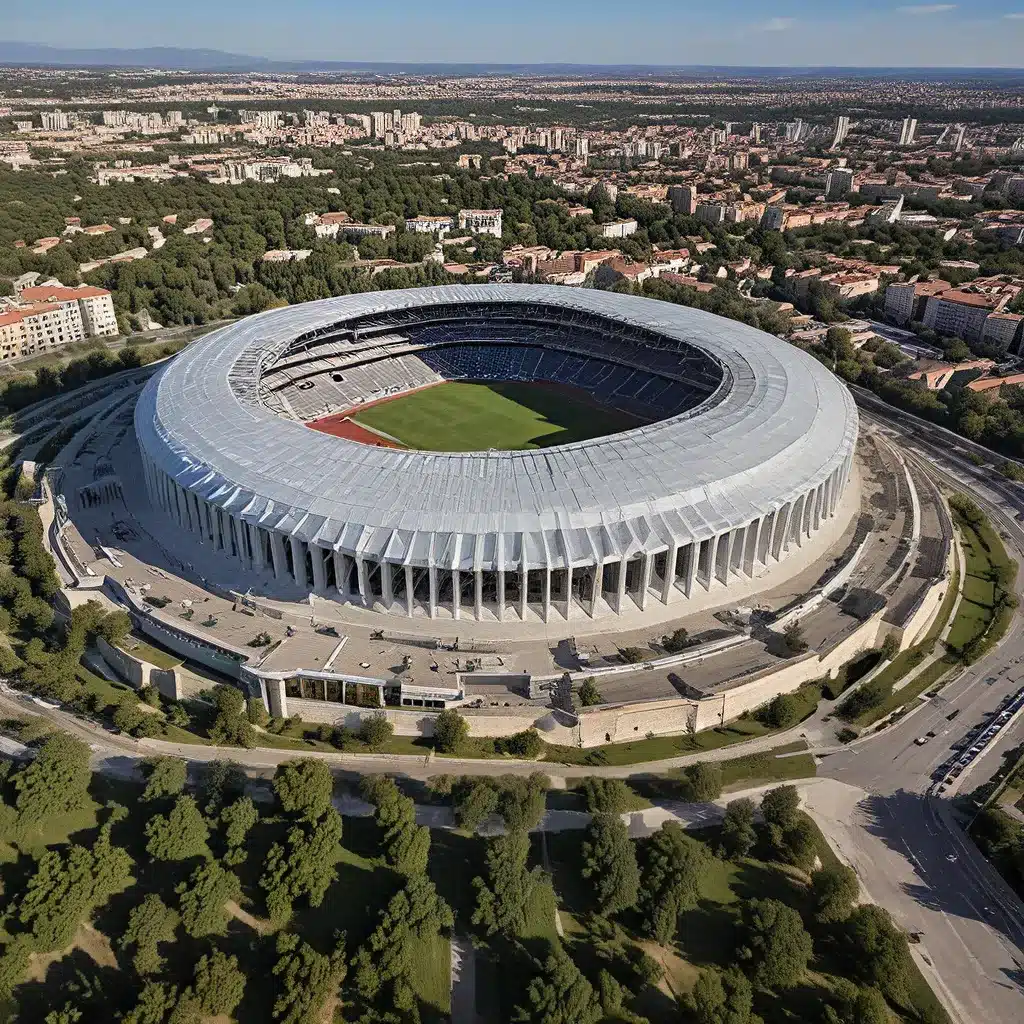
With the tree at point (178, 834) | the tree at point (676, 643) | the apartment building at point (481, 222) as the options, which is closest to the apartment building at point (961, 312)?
the apartment building at point (481, 222)

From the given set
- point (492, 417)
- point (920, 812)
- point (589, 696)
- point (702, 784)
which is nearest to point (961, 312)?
point (492, 417)

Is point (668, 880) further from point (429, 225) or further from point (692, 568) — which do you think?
point (429, 225)

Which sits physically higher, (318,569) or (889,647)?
(318,569)

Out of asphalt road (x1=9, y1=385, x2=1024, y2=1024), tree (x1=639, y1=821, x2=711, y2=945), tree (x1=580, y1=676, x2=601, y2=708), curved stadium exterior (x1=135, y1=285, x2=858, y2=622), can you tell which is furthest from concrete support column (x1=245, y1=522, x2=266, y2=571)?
tree (x1=639, y1=821, x2=711, y2=945)

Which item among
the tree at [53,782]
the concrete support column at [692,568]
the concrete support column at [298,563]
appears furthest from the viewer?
the concrete support column at [692,568]

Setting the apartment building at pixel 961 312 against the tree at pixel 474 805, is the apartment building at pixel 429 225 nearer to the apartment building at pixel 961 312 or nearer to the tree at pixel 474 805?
the apartment building at pixel 961 312

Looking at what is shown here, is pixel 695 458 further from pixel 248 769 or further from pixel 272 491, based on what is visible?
pixel 248 769

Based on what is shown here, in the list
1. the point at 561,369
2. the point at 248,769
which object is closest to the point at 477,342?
the point at 561,369
